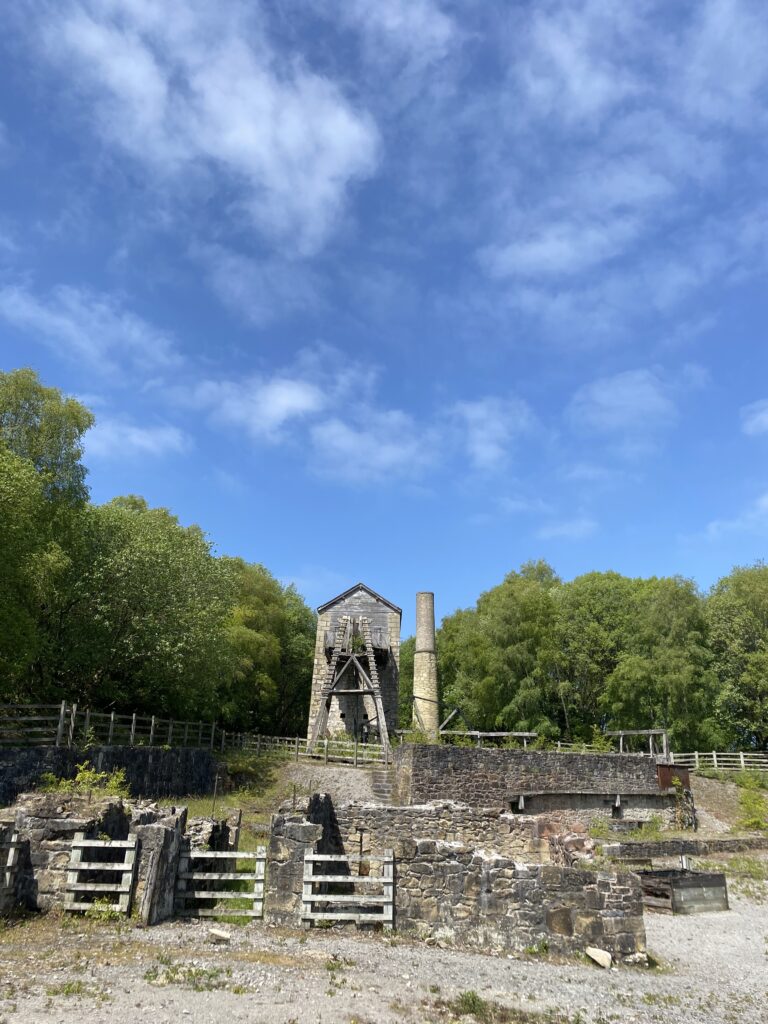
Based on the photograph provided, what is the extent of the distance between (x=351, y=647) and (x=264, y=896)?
86.1ft

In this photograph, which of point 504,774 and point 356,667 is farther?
point 356,667

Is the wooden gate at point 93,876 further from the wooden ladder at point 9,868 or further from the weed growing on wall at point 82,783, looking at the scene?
the weed growing on wall at point 82,783

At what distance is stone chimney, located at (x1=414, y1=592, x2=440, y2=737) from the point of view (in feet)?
120

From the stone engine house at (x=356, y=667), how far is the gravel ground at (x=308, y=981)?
2452 centimetres

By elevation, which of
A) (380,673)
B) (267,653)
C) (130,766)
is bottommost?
(130,766)

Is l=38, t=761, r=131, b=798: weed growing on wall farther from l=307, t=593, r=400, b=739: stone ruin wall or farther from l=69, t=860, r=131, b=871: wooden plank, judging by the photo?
l=307, t=593, r=400, b=739: stone ruin wall

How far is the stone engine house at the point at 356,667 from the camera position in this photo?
35594 millimetres

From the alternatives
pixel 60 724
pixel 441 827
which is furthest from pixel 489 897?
pixel 60 724

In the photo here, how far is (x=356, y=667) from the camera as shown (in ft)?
119

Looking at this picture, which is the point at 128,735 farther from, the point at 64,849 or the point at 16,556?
the point at 64,849

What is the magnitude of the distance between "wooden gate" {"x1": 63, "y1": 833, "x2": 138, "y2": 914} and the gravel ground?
42 cm

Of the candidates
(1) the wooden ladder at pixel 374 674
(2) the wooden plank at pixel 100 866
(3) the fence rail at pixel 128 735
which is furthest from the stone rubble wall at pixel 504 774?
(2) the wooden plank at pixel 100 866

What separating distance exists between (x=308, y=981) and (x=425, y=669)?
98.7ft

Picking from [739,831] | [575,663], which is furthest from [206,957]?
[575,663]
